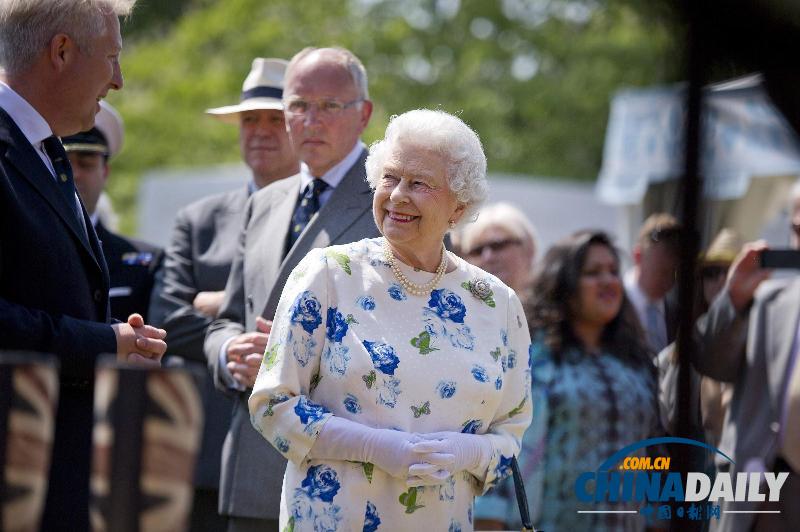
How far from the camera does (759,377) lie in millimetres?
3924

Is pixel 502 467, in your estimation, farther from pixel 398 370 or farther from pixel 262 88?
pixel 262 88

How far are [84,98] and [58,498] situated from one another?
0.98 metres

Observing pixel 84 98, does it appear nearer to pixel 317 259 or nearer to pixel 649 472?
pixel 317 259

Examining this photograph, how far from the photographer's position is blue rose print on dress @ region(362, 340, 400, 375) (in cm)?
301

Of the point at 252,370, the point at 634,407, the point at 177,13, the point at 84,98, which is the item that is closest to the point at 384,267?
the point at 252,370

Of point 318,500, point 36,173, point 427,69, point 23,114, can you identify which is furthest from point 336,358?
point 427,69

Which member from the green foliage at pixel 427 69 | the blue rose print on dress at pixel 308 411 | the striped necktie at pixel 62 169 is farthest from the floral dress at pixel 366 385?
the green foliage at pixel 427 69

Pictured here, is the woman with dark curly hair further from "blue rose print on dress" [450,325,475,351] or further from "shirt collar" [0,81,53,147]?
"shirt collar" [0,81,53,147]

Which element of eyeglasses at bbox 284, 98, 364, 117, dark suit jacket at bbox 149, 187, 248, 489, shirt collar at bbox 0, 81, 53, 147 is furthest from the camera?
dark suit jacket at bbox 149, 187, 248, 489

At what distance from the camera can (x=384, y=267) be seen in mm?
3184

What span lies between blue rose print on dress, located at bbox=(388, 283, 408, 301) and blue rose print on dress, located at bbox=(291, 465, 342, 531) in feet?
1.55

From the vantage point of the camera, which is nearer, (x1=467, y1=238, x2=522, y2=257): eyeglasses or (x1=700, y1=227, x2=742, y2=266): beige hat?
(x1=700, y1=227, x2=742, y2=266): beige hat

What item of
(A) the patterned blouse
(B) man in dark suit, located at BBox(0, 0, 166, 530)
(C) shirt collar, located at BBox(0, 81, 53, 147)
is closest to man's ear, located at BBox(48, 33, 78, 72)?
(B) man in dark suit, located at BBox(0, 0, 166, 530)

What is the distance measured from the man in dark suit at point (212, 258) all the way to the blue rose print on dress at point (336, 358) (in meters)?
0.93
